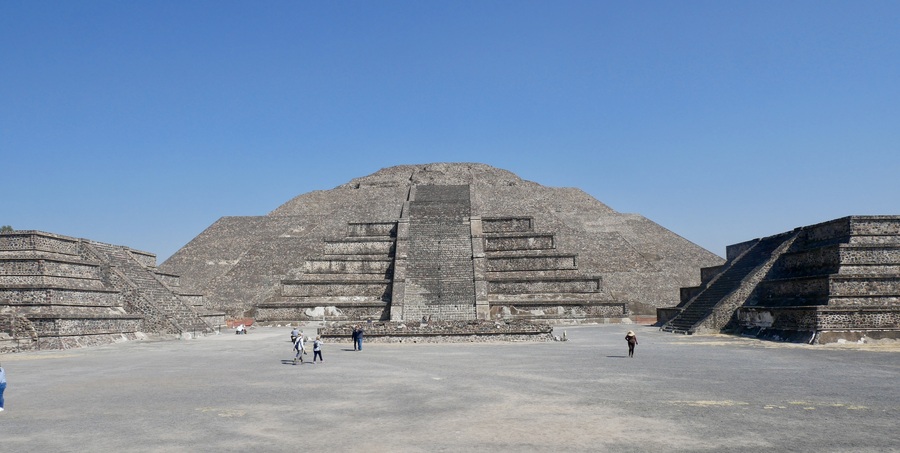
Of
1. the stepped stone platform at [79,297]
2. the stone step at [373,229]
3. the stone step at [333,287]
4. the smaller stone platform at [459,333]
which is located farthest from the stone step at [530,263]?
the stepped stone platform at [79,297]

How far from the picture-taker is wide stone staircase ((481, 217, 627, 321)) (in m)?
28.8

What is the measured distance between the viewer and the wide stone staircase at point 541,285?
28.8m

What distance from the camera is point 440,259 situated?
103 ft

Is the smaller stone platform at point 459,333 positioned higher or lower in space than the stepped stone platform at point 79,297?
lower

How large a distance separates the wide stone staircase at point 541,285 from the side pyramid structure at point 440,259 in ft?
0.16

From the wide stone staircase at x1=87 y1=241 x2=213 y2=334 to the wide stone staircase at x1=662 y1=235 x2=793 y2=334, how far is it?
17.0m

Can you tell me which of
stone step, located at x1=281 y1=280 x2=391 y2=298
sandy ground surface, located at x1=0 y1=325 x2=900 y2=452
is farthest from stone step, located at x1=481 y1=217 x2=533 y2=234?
sandy ground surface, located at x1=0 y1=325 x2=900 y2=452

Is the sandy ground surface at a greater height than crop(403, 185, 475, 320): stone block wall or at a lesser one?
lesser

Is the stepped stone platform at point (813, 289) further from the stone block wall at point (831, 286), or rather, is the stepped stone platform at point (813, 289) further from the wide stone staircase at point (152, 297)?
the wide stone staircase at point (152, 297)

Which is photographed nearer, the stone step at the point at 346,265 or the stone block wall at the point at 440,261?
the stone block wall at the point at 440,261

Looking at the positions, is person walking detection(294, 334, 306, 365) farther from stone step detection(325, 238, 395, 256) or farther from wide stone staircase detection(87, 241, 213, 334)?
stone step detection(325, 238, 395, 256)

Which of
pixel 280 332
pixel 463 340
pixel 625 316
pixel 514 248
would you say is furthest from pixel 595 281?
pixel 280 332

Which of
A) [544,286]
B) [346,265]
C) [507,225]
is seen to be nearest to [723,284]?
[544,286]

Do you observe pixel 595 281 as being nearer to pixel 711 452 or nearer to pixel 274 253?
pixel 274 253
